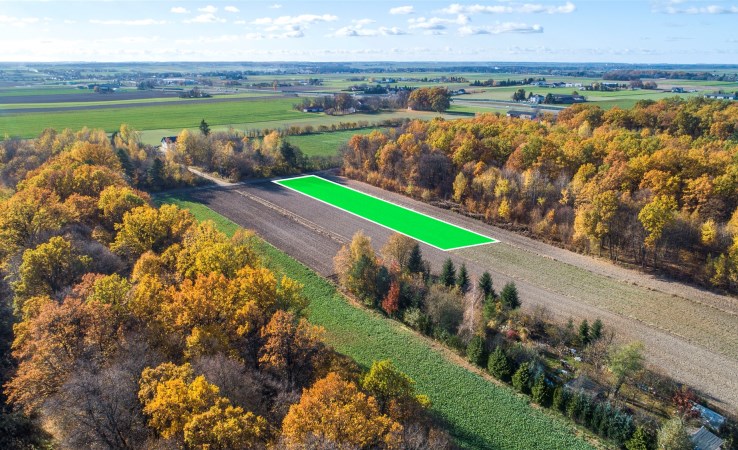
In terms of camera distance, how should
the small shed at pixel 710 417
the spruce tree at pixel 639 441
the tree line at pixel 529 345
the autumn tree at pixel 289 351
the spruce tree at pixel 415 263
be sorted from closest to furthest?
1. the spruce tree at pixel 639 441
2. the autumn tree at pixel 289 351
3. the small shed at pixel 710 417
4. the tree line at pixel 529 345
5. the spruce tree at pixel 415 263

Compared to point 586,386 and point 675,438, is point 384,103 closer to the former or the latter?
point 586,386

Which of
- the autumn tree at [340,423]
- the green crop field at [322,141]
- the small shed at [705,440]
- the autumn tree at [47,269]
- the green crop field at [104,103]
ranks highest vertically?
the green crop field at [104,103]

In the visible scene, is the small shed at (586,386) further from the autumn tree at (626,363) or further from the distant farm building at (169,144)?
the distant farm building at (169,144)

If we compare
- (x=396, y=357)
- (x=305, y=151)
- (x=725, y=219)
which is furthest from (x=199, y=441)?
(x=305, y=151)

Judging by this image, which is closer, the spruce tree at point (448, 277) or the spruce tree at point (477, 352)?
the spruce tree at point (477, 352)

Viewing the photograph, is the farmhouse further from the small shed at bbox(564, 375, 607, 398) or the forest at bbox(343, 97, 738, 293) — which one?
the small shed at bbox(564, 375, 607, 398)

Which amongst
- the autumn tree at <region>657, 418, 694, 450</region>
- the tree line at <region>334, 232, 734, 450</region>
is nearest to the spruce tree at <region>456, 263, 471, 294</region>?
the tree line at <region>334, 232, 734, 450</region>

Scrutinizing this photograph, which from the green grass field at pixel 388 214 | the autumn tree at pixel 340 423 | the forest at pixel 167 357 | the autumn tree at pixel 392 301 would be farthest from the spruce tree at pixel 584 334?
the green grass field at pixel 388 214
